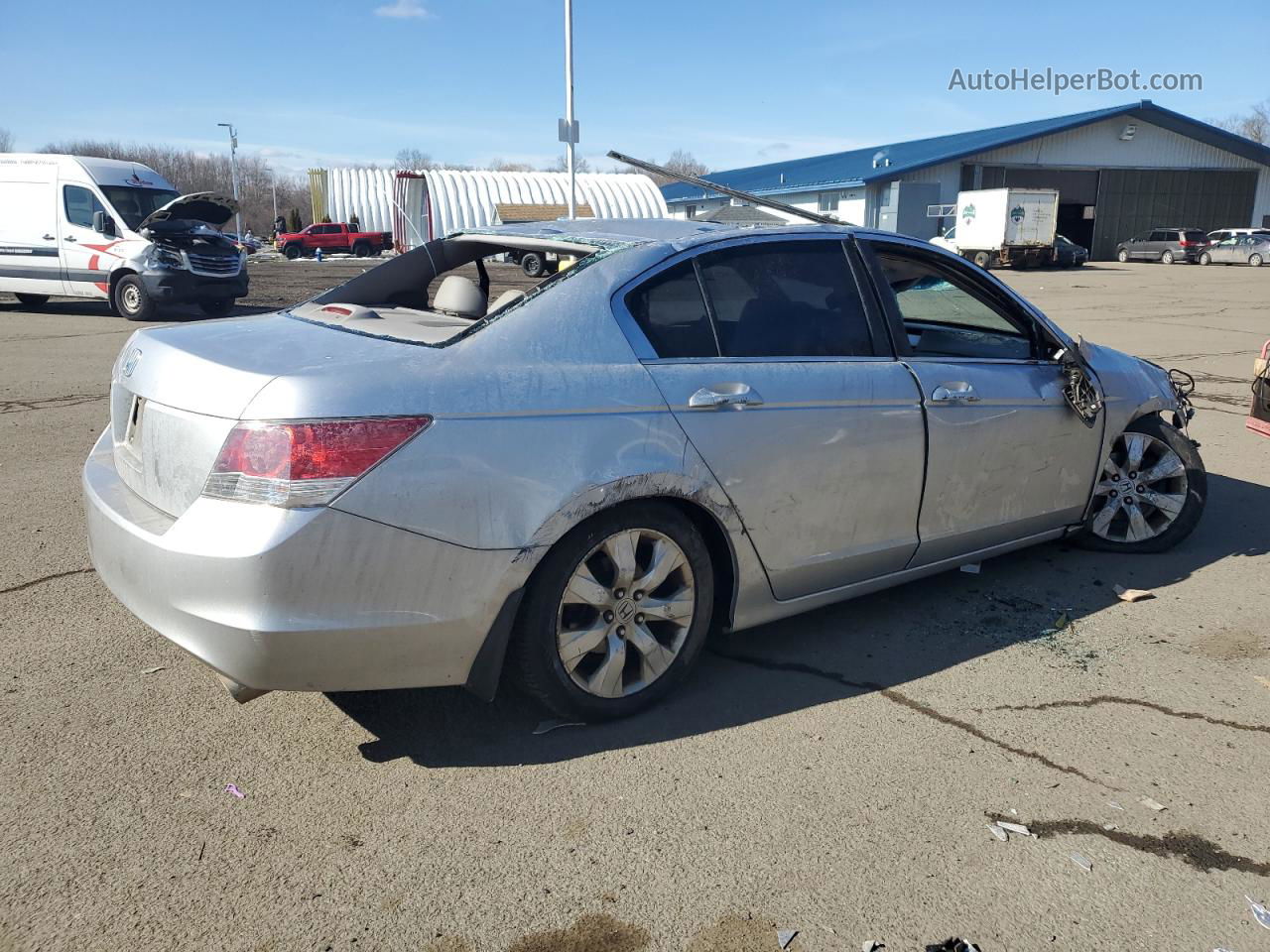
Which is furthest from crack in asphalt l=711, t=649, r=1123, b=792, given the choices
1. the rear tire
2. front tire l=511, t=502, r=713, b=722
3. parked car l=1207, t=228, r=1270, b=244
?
parked car l=1207, t=228, r=1270, b=244

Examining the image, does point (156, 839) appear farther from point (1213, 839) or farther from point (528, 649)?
point (1213, 839)

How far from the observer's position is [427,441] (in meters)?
2.80

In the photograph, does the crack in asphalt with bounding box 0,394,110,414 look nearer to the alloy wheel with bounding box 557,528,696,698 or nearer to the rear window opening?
the rear window opening

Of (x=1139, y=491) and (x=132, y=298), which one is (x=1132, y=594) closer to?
(x=1139, y=491)

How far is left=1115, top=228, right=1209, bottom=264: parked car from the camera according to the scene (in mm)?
44000

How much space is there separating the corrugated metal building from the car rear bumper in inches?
1747

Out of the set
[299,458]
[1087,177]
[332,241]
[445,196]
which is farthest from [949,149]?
[299,458]

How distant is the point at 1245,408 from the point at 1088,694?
7.04 metres

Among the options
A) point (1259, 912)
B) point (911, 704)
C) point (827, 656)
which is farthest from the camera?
point (827, 656)

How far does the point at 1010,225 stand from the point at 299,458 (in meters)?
41.1

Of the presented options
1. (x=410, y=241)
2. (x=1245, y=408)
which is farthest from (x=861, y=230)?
(x=410, y=241)

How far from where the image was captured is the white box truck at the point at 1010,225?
39344mm

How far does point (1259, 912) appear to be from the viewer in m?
2.48

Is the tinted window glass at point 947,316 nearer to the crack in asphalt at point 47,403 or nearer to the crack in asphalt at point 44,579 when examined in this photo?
the crack in asphalt at point 44,579
